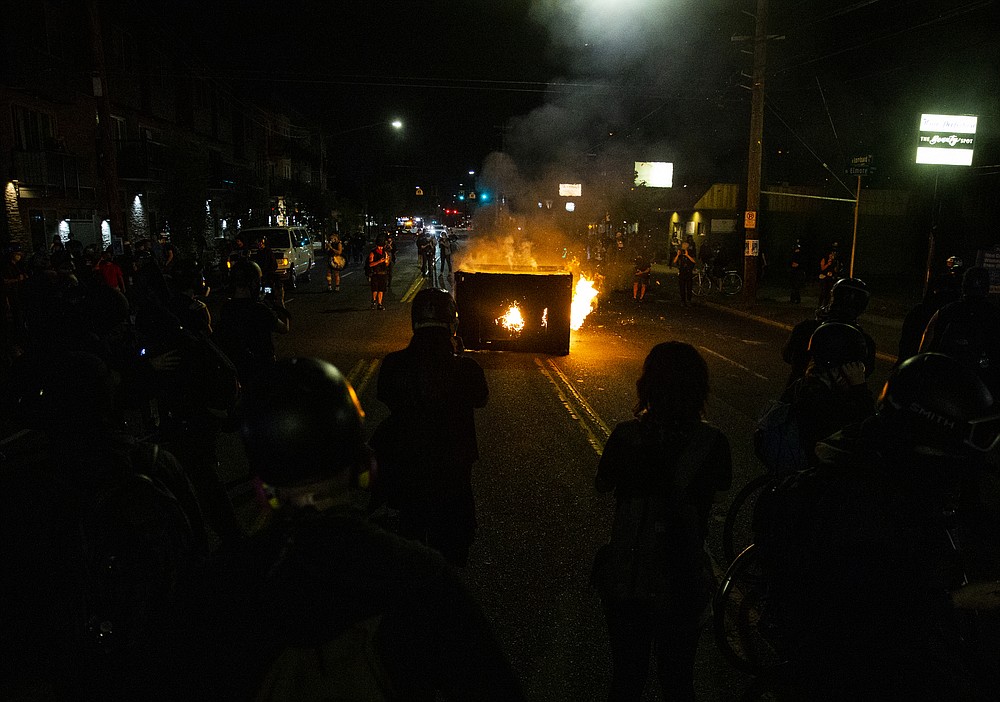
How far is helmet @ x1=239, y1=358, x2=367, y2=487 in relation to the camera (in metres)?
1.47

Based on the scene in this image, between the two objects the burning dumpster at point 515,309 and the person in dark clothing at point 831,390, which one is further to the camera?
the burning dumpster at point 515,309

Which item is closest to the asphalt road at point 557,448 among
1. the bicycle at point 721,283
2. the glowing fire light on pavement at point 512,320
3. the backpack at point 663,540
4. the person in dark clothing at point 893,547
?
the glowing fire light on pavement at point 512,320

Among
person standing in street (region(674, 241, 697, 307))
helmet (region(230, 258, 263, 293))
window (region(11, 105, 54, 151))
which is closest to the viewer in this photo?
helmet (region(230, 258, 263, 293))

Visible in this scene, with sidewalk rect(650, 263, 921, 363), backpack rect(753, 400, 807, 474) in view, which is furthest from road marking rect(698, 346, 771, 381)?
backpack rect(753, 400, 807, 474)

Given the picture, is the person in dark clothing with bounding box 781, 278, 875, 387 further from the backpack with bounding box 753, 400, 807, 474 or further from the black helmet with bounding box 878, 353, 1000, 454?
the black helmet with bounding box 878, 353, 1000, 454

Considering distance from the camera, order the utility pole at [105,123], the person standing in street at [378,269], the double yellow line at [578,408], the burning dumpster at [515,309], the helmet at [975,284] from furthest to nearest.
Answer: the person standing in street at [378,269]
the utility pole at [105,123]
the burning dumpster at [515,309]
the double yellow line at [578,408]
the helmet at [975,284]

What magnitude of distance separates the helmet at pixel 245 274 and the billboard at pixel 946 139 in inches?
801

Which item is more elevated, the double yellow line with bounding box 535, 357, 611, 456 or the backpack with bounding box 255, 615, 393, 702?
the backpack with bounding box 255, 615, 393, 702

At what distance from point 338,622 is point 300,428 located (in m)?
0.36

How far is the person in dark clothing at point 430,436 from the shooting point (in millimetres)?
3355

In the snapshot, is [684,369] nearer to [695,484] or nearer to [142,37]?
[695,484]

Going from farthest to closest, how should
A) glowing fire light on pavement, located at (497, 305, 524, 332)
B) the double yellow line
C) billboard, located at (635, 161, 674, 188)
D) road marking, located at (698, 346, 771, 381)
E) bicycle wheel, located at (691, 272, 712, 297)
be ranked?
1. billboard, located at (635, 161, 674, 188)
2. bicycle wheel, located at (691, 272, 712, 297)
3. glowing fire light on pavement, located at (497, 305, 524, 332)
4. road marking, located at (698, 346, 771, 381)
5. the double yellow line

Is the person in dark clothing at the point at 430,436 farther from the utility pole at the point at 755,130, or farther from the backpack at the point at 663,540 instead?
the utility pole at the point at 755,130

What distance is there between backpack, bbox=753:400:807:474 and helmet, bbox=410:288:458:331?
5.72 feet
